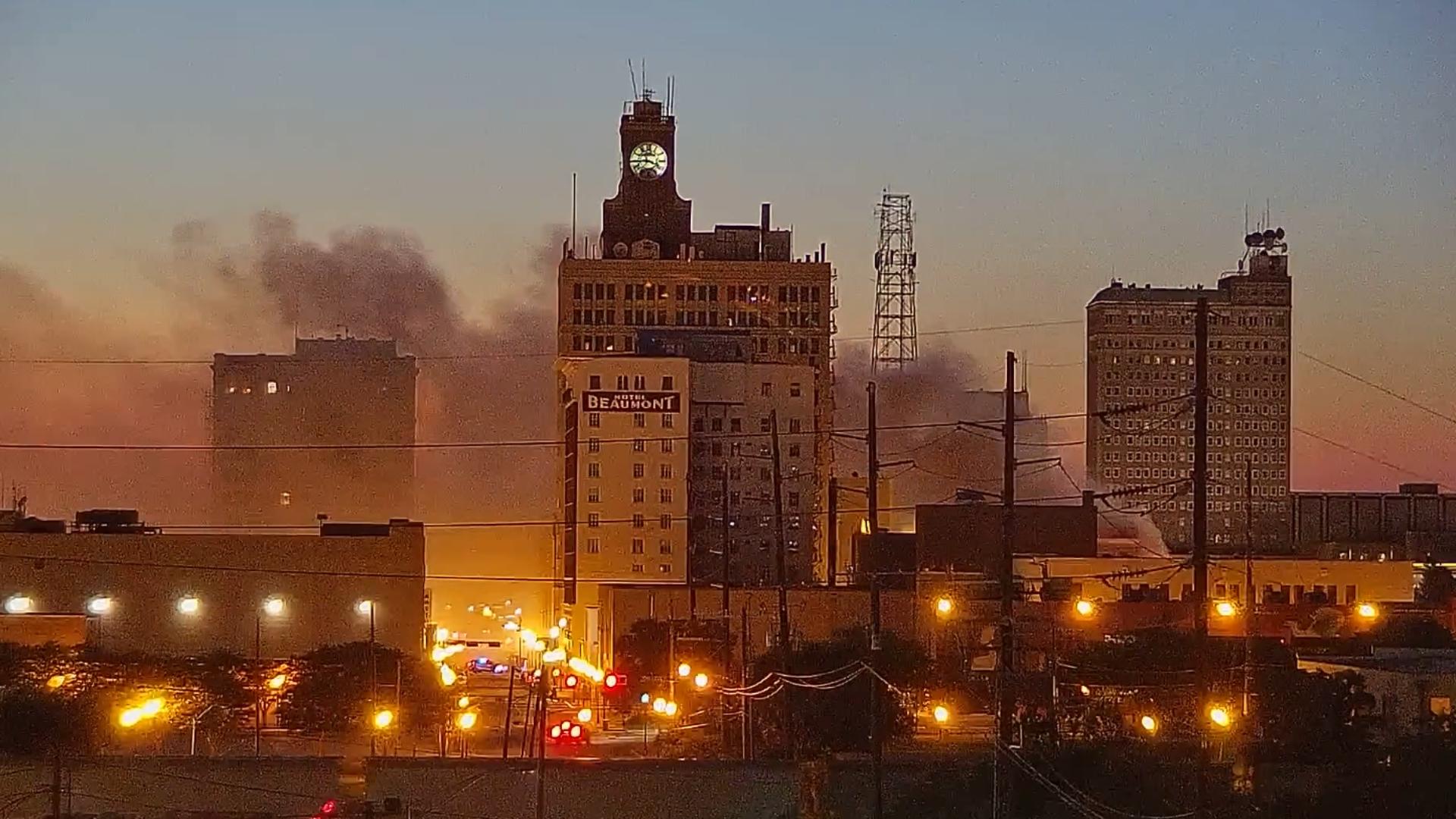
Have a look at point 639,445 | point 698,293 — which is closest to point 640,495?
point 639,445

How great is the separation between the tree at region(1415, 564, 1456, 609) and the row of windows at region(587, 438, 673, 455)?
48219 mm

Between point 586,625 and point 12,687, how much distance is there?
5400 centimetres

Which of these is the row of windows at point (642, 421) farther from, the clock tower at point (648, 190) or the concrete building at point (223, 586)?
the concrete building at point (223, 586)

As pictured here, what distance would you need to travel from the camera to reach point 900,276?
12331 cm

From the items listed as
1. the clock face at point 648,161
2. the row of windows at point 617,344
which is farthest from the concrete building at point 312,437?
the clock face at point 648,161

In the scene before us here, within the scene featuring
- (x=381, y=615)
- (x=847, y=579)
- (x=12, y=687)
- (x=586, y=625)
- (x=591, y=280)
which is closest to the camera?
(x=12, y=687)

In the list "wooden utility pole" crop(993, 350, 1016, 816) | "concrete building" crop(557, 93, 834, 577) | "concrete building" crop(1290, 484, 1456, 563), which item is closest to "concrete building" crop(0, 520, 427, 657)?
"wooden utility pole" crop(993, 350, 1016, 816)

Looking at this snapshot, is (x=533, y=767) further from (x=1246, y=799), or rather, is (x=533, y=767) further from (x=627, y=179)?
(x=627, y=179)

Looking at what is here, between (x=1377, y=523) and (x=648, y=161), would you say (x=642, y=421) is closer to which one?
(x=648, y=161)

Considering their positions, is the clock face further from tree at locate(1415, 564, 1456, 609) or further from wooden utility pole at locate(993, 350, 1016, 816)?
wooden utility pole at locate(993, 350, 1016, 816)

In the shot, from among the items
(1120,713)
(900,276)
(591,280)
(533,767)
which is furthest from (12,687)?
(591,280)

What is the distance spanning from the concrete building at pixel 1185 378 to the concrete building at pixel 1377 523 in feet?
182

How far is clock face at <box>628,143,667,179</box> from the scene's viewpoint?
141 metres

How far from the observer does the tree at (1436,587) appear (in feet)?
208
